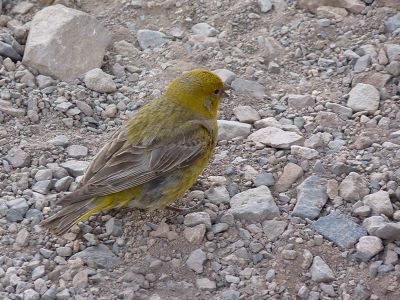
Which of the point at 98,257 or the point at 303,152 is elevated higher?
the point at 98,257

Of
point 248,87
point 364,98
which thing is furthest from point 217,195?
point 364,98

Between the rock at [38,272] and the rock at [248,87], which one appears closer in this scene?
the rock at [38,272]

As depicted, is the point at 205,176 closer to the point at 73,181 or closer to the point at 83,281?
the point at 73,181

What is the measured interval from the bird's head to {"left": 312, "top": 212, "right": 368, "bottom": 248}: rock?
4.13ft

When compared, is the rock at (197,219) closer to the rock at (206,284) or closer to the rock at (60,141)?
the rock at (206,284)

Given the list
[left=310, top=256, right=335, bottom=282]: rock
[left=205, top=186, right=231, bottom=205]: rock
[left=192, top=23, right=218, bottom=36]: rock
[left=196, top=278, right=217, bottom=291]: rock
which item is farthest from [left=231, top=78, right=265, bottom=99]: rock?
[left=196, top=278, right=217, bottom=291]: rock

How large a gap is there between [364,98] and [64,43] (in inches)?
102

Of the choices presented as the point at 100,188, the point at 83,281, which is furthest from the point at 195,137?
the point at 83,281

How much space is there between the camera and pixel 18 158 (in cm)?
639

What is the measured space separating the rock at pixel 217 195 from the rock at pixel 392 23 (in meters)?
2.57

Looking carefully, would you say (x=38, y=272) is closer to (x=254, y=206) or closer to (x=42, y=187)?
(x=42, y=187)

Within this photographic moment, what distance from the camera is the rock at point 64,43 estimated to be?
7309 millimetres

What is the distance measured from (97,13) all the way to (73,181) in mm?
2448

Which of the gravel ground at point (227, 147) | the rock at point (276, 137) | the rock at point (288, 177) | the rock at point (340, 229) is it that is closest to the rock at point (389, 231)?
the gravel ground at point (227, 147)
